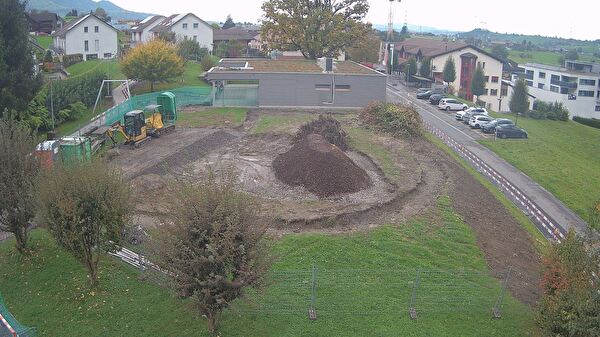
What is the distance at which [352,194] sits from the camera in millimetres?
22750

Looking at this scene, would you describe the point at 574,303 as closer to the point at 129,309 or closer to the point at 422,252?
the point at 422,252

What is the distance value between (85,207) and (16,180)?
3.62m

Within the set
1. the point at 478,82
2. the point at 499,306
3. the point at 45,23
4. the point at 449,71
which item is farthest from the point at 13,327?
the point at 45,23

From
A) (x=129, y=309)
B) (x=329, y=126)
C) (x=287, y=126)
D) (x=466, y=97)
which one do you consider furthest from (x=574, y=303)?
(x=466, y=97)

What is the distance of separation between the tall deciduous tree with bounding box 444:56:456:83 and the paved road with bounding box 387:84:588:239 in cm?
2170

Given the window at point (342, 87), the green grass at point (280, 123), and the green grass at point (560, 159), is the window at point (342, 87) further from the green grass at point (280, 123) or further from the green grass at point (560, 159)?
the green grass at point (560, 159)

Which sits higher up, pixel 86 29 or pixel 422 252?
pixel 86 29

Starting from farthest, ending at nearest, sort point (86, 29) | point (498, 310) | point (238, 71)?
point (86, 29) → point (238, 71) → point (498, 310)

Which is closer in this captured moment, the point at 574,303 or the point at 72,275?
the point at 574,303

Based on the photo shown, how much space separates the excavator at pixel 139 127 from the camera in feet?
97.7

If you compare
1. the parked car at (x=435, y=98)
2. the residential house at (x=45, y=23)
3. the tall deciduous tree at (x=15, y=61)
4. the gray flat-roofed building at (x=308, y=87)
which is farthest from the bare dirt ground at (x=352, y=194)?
the residential house at (x=45, y=23)

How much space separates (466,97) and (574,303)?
188 feet

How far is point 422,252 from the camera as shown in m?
17.8

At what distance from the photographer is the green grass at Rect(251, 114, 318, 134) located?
34.5 metres
